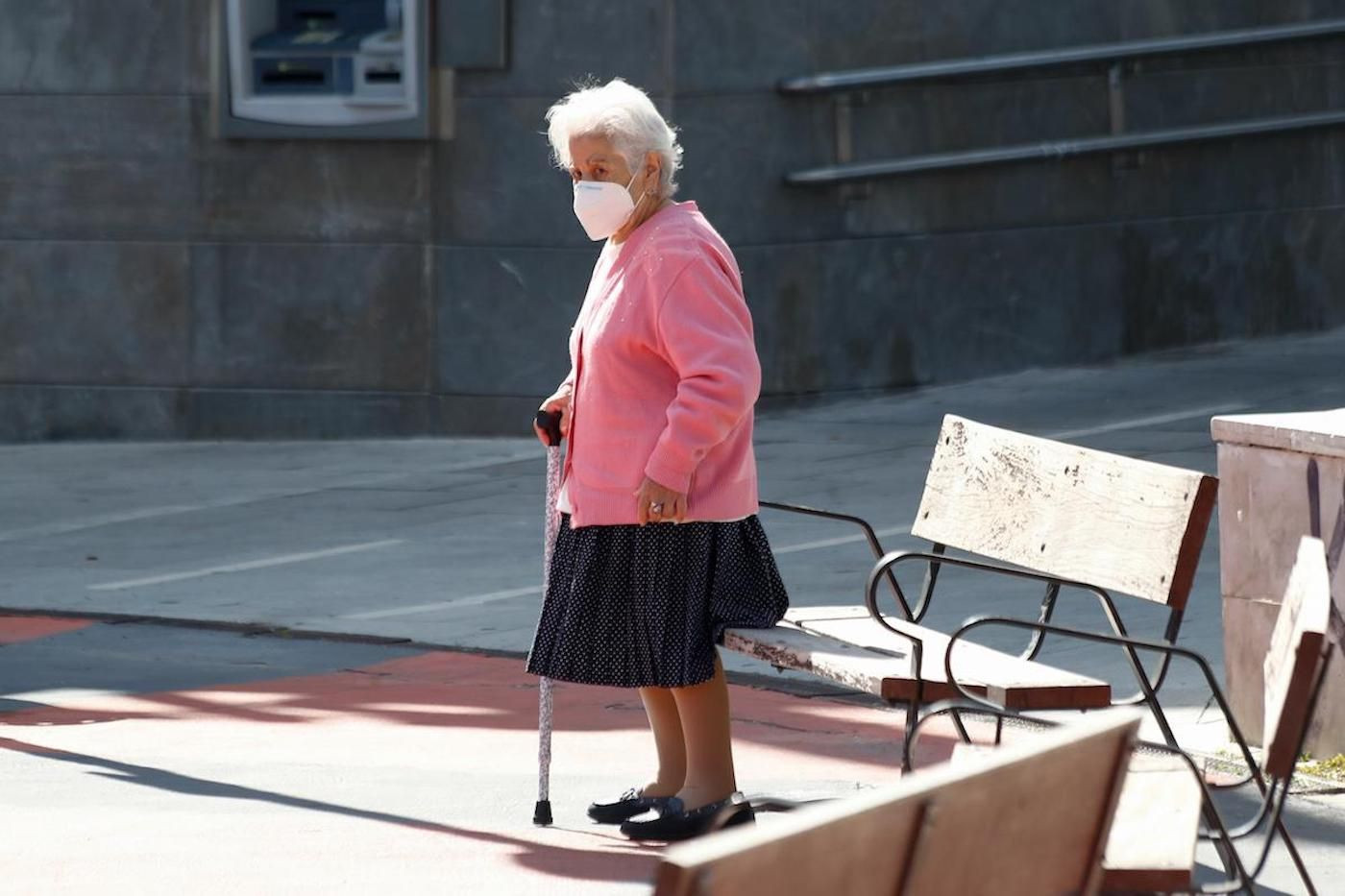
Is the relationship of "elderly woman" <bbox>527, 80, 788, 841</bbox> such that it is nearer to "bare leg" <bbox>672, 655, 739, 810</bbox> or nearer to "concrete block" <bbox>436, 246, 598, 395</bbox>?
"bare leg" <bbox>672, 655, 739, 810</bbox>

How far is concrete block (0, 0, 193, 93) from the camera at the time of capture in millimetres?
13992

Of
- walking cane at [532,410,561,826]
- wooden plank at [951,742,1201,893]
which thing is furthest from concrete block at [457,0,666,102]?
wooden plank at [951,742,1201,893]

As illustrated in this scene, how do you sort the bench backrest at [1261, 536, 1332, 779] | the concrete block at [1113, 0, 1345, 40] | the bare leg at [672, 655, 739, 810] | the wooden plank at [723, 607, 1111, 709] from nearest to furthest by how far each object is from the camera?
the bench backrest at [1261, 536, 1332, 779] < the wooden plank at [723, 607, 1111, 709] < the bare leg at [672, 655, 739, 810] < the concrete block at [1113, 0, 1345, 40]

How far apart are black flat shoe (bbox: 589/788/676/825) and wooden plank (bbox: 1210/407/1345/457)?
181 cm

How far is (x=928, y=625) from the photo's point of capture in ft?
27.5

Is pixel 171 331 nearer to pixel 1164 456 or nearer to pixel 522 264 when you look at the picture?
pixel 522 264

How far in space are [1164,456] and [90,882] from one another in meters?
7.46

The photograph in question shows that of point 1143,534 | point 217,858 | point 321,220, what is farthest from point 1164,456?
point 217,858

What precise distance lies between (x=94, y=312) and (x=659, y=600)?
947cm

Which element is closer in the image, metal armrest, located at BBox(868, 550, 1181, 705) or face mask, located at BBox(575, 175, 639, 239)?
metal armrest, located at BBox(868, 550, 1181, 705)

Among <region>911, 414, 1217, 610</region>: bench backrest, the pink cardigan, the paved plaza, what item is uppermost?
the pink cardigan

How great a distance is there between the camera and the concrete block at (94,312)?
1415 centimetres

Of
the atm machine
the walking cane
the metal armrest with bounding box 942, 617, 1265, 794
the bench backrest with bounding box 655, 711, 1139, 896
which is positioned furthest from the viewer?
the atm machine

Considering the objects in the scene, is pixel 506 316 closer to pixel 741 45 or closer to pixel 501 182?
pixel 501 182
